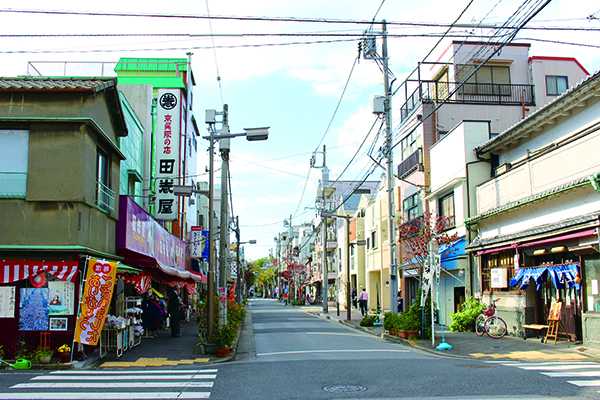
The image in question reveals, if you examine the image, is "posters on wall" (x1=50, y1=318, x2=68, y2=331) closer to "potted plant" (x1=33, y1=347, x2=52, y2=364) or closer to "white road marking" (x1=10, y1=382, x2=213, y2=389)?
"potted plant" (x1=33, y1=347, x2=52, y2=364)

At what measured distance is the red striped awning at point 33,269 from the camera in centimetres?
1520

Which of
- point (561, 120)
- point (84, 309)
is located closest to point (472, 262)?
point (561, 120)

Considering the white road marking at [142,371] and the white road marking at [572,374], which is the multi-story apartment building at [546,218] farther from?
the white road marking at [142,371]

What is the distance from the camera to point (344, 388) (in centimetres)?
1104

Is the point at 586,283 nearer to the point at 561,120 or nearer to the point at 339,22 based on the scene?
the point at 561,120

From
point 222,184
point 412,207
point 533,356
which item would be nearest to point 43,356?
point 222,184

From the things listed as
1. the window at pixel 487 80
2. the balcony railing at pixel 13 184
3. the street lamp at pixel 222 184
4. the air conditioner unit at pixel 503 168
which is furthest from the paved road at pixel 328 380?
the window at pixel 487 80

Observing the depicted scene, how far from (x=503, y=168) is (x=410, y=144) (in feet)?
33.4

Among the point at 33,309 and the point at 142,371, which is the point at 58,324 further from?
the point at 142,371

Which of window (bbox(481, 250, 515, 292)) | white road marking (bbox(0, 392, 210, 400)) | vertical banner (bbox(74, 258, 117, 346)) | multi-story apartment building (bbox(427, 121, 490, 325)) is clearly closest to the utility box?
multi-story apartment building (bbox(427, 121, 490, 325))

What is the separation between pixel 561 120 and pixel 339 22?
9.98 meters

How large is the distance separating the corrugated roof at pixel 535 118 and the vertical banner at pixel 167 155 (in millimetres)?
13434

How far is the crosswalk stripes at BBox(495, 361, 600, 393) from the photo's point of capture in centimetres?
1137

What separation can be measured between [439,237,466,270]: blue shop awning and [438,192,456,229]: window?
3.23 ft
